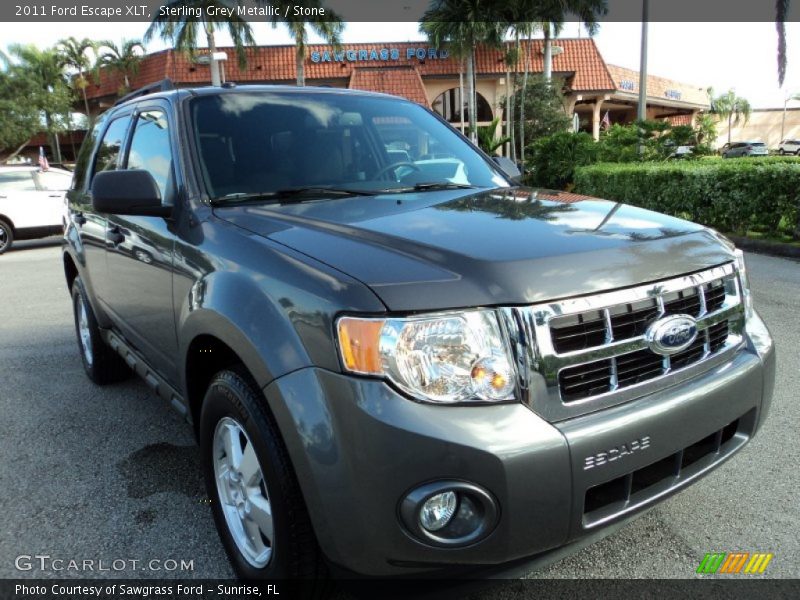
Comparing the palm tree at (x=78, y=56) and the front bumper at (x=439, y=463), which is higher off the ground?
the palm tree at (x=78, y=56)

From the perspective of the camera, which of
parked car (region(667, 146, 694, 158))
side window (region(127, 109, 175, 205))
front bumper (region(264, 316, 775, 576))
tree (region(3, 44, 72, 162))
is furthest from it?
tree (region(3, 44, 72, 162))

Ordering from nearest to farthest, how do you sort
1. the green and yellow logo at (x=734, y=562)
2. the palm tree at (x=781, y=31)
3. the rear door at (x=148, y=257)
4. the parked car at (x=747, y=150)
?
the green and yellow logo at (x=734, y=562) → the rear door at (x=148, y=257) → the palm tree at (x=781, y=31) → the parked car at (x=747, y=150)

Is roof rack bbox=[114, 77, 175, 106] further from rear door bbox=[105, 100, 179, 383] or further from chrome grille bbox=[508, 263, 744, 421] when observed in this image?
chrome grille bbox=[508, 263, 744, 421]

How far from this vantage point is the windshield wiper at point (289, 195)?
265 cm

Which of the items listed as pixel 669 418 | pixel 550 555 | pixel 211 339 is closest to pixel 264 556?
pixel 211 339

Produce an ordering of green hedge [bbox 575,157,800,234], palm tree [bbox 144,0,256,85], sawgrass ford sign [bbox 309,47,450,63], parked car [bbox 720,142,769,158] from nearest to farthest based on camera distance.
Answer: green hedge [bbox 575,157,800,234], palm tree [bbox 144,0,256,85], sawgrass ford sign [bbox 309,47,450,63], parked car [bbox 720,142,769,158]

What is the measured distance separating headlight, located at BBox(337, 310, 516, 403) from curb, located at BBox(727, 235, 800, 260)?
9082 millimetres

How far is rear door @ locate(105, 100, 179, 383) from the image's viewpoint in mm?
2744

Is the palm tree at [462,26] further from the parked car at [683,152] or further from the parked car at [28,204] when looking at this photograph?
the parked car at [28,204]

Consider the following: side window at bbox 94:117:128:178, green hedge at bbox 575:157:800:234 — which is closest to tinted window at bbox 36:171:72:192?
side window at bbox 94:117:128:178

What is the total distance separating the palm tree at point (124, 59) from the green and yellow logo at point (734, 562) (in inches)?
1607

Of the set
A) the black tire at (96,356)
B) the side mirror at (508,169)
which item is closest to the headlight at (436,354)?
the side mirror at (508,169)

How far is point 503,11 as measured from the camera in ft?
96.0
